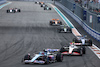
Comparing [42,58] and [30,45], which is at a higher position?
[42,58]

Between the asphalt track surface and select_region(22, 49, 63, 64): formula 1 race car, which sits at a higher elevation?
select_region(22, 49, 63, 64): formula 1 race car

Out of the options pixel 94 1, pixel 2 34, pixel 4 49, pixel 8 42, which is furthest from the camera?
pixel 94 1

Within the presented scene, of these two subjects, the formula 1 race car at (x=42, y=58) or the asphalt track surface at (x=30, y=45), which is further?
the asphalt track surface at (x=30, y=45)

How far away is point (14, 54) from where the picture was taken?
21891 millimetres

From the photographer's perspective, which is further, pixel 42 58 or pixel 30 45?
pixel 30 45

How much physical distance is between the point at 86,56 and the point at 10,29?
58.6 ft

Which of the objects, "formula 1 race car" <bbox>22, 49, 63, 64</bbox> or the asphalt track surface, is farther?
the asphalt track surface

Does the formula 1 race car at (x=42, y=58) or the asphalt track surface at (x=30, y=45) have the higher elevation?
the formula 1 race car at (x=42, y=58)

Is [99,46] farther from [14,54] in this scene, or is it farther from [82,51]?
[14,54]

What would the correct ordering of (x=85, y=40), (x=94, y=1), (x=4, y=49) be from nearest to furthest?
(x=4, y=49)
(x=85, y=40)
(x=94, y=1)

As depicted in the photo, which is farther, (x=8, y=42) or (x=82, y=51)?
(x=8, y=42)

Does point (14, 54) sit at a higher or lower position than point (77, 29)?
higher

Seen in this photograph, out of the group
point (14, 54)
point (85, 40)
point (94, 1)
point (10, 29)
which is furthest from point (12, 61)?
point (94, 1)

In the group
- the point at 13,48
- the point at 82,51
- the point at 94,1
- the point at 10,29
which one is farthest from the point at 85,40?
the point at 94,1
